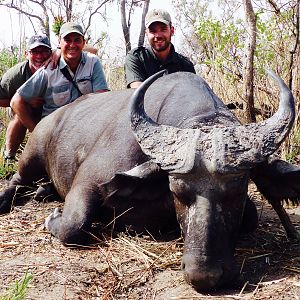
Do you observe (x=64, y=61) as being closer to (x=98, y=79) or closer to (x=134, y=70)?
(x=98, y=79)

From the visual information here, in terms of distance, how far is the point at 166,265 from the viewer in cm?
358

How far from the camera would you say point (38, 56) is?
7012mm

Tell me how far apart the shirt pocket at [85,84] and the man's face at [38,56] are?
A: 2.52 feet

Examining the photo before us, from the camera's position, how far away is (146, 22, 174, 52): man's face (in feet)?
22.3

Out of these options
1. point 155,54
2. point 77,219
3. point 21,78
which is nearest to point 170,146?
point 77,219

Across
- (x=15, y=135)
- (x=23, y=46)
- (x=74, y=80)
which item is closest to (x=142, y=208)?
(x=74, y=80)

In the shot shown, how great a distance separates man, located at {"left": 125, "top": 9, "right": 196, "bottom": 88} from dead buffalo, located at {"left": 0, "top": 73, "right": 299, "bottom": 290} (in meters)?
1.48

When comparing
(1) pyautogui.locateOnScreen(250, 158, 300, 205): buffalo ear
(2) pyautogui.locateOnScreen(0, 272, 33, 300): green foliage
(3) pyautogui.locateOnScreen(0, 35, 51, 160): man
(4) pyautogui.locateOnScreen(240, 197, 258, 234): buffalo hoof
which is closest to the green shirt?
(3) pyautogui.locateOnScreen(0, 35, 51, 160): man

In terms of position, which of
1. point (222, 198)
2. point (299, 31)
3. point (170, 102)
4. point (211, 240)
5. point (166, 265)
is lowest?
point (166, 265)

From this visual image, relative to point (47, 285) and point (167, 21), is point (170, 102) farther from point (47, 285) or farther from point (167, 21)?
point (167, 21)

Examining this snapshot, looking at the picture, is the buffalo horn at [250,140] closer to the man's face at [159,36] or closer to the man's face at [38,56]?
the man's face at [159,36]

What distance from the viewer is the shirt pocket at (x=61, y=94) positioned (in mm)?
6395

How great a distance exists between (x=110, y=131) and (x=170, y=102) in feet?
1.91

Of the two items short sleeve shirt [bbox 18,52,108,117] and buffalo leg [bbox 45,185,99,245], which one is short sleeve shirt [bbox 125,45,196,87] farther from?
buffalo leg [bbox 45,185,99,245]
